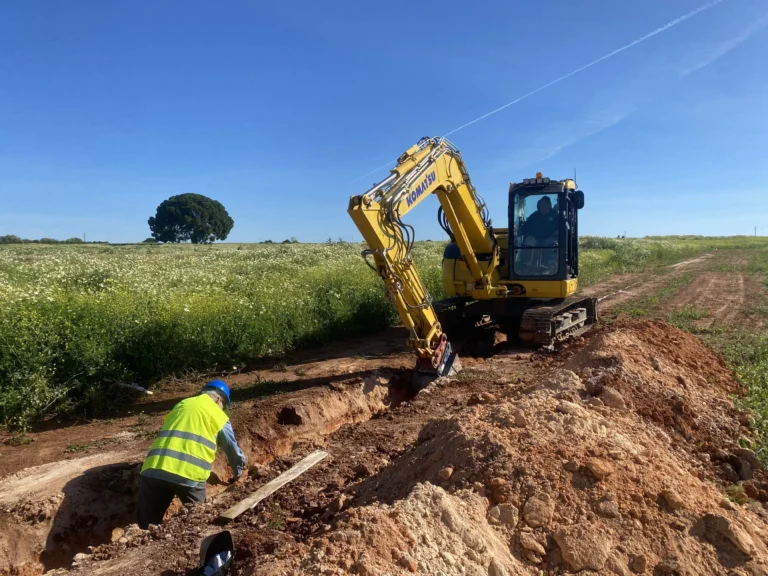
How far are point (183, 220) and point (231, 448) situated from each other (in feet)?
207

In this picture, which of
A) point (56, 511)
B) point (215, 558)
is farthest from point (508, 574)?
point (56, 511)

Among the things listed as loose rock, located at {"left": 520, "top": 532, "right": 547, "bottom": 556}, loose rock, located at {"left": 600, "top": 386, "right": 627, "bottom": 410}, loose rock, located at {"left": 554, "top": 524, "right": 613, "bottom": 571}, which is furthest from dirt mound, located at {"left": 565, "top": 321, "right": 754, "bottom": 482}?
loose rock, located at {"left": 520, "top": 532, "right": 547, "bottom": 556}

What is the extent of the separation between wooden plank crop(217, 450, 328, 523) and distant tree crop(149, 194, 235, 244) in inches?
2472

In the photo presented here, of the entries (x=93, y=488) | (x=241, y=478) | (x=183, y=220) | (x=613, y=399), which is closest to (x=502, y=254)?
(x=613, y=399)

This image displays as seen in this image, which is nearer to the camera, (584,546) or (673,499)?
(584,546)

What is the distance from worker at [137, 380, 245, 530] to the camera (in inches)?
203

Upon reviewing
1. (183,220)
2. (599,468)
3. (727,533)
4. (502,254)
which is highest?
(183,220)

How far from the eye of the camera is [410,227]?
7.82m

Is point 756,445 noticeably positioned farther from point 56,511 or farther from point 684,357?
point 56,511

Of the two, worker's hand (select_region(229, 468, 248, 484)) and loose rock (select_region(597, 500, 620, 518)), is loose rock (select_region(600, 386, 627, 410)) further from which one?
Result: worker's hand (select_region(229, 468, 248, 484))

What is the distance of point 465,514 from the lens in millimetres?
3697

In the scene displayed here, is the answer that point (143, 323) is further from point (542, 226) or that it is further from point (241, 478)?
point (542, 226)

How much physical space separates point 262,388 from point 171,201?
2426 inches

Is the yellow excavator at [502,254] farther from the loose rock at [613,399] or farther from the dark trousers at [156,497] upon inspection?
the dark trousers at [156,497]
